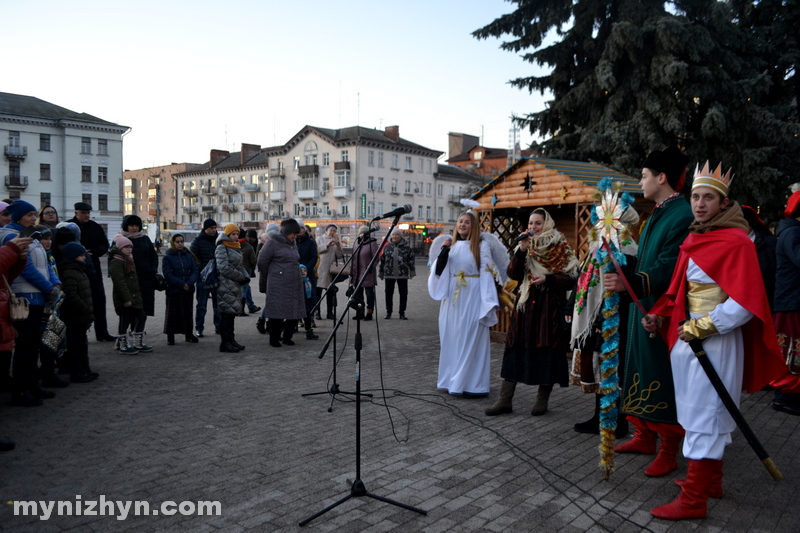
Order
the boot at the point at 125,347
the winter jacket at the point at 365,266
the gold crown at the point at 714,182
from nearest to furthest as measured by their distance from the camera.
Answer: the gold crown at the point at 714,182 → the boot at the point at 125,347 → the winter jacket at the point at 365,266

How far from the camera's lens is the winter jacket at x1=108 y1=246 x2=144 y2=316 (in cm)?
809

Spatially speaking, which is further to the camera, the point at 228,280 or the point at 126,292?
the point at 228,280

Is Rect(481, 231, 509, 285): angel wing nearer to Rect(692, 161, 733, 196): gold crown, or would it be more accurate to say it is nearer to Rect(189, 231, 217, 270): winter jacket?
Rect(692, 161, 733, 196): gold crown

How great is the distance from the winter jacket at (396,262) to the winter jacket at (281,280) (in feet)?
13.7

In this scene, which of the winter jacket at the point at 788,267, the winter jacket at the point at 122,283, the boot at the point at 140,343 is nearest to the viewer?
the winter jacket at the point at 788,267

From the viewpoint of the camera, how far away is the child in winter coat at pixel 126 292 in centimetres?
812

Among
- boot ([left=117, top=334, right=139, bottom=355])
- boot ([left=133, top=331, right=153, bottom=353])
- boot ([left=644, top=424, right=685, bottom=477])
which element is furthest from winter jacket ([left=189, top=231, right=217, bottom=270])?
boot ([left=644, top=424, right=685, bottom=477])

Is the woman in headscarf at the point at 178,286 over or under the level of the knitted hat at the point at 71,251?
under

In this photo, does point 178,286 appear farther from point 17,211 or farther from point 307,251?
point 17,211

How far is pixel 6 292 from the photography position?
15.9ft

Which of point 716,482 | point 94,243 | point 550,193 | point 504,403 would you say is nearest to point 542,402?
point 504,403

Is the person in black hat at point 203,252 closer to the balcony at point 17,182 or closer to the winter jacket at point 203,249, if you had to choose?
the winter jacket at point 203,249

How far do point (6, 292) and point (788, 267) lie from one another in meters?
7.66
